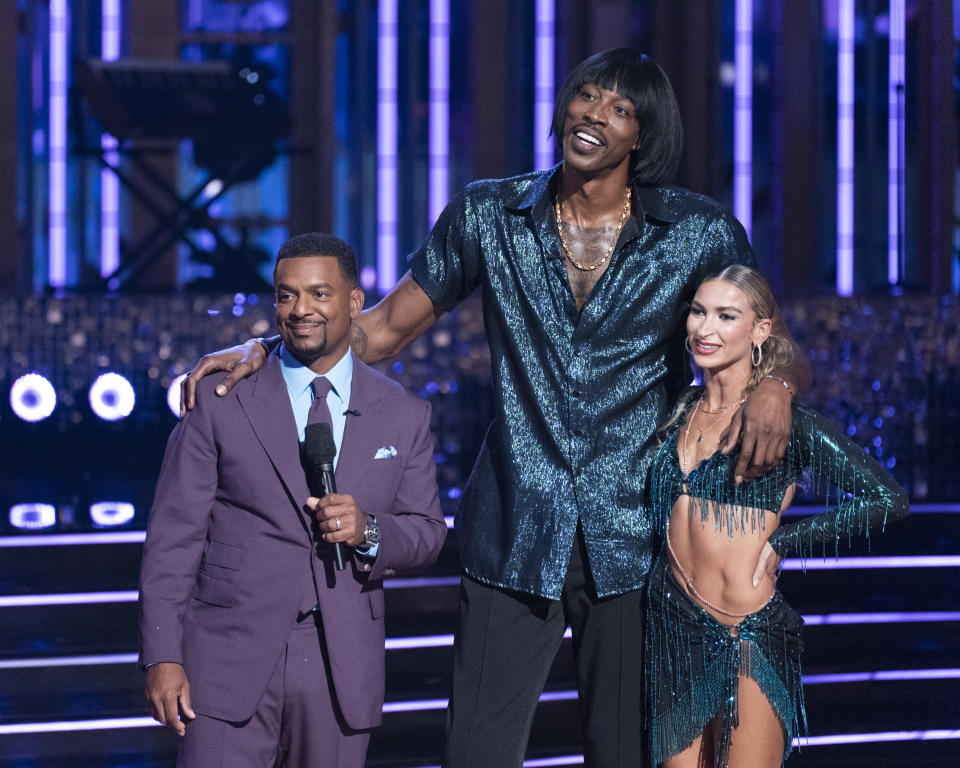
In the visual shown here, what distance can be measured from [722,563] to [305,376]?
80 cm

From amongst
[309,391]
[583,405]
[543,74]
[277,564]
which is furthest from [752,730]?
Result: [543,74]

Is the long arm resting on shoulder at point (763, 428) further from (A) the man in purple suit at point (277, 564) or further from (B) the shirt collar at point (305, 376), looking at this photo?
(B) the shirt collar at point (305, 376)

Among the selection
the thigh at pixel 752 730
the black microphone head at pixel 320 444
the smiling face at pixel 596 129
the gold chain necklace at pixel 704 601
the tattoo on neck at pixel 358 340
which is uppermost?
the smiling face at pixel 596 129

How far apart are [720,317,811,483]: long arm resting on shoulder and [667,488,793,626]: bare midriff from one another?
0.09 m

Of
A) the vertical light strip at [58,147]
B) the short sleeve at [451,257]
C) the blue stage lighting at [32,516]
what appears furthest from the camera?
the vertical light strip at [58,147]

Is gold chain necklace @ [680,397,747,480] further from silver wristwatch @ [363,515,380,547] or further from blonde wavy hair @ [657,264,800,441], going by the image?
silver wristwatch @ [363,515,380,547]

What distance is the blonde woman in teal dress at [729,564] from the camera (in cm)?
201

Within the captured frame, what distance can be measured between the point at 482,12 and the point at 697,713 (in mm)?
5985

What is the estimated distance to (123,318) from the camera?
5.97 meters

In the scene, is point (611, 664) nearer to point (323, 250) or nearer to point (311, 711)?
point (311, 711)

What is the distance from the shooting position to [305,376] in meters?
2.03

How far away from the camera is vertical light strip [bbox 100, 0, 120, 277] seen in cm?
710

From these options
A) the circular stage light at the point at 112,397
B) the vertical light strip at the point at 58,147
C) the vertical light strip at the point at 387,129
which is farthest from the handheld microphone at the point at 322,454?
the vertical light strip at the point at 58,147

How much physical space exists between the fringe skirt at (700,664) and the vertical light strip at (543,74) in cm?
552
